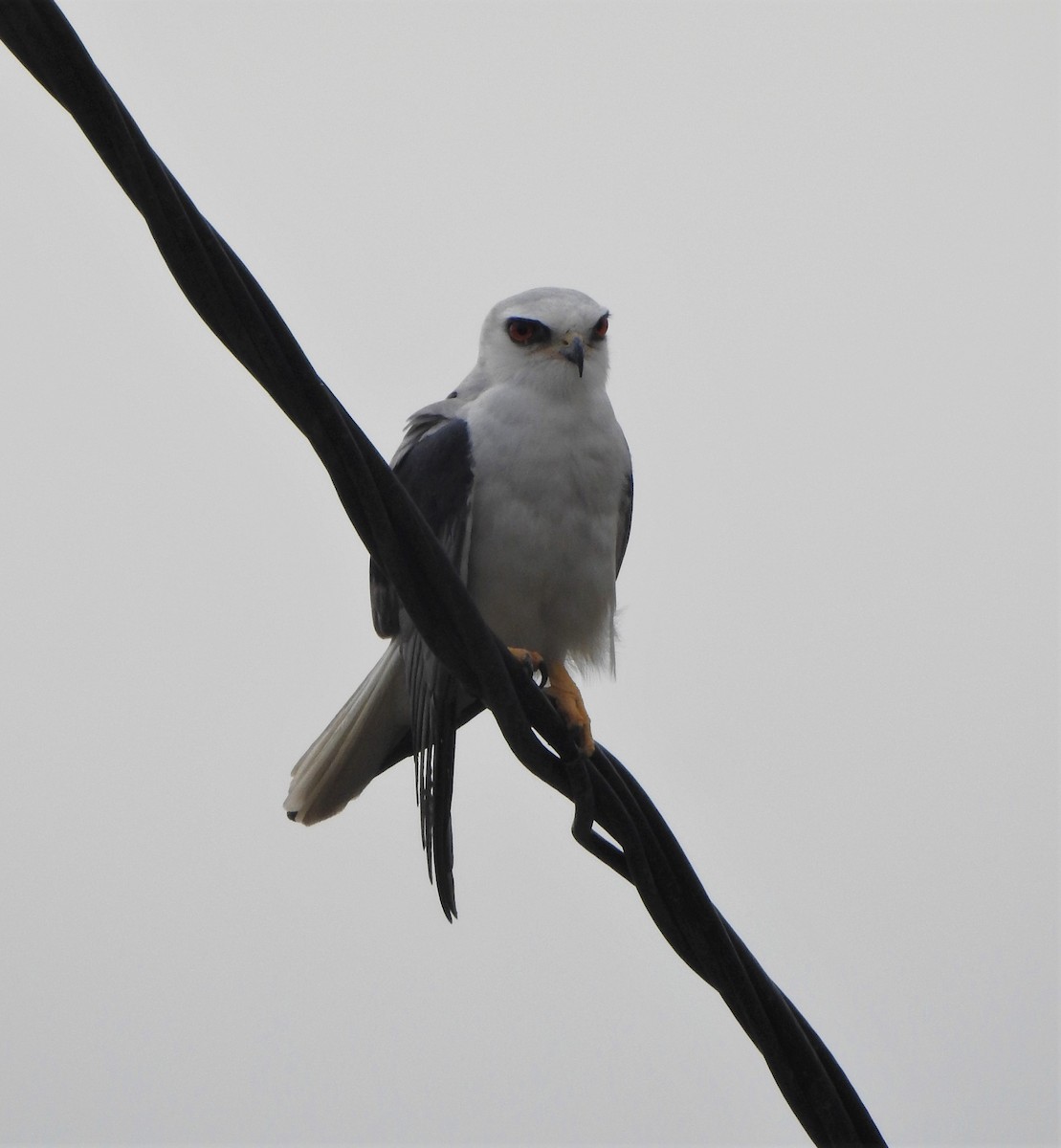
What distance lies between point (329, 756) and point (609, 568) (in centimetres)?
102

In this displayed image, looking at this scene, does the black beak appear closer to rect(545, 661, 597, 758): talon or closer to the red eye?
the red eye

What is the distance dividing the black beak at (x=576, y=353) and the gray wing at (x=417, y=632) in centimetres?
42

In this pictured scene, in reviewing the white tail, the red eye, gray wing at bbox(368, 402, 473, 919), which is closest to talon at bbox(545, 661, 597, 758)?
gray wing at bbox(368, 402, 473, 919)

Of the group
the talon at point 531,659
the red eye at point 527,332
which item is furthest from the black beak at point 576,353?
the talon at point 531,659

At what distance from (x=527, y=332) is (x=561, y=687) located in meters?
1.15

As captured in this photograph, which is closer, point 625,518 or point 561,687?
point 561,687

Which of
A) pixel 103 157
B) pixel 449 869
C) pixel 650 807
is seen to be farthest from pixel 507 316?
pixel 103 157

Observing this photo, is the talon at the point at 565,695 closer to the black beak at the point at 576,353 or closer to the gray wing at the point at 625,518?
the gray wing at the point at 625,518

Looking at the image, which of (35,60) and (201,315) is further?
(201,315)

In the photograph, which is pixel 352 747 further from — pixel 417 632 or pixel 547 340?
pixel 547 340

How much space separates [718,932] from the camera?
235 cm

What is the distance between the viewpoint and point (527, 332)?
406cm

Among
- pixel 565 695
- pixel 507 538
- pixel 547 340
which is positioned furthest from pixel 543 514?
pixel 547 340

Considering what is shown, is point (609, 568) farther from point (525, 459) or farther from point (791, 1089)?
point (791, 1089)
